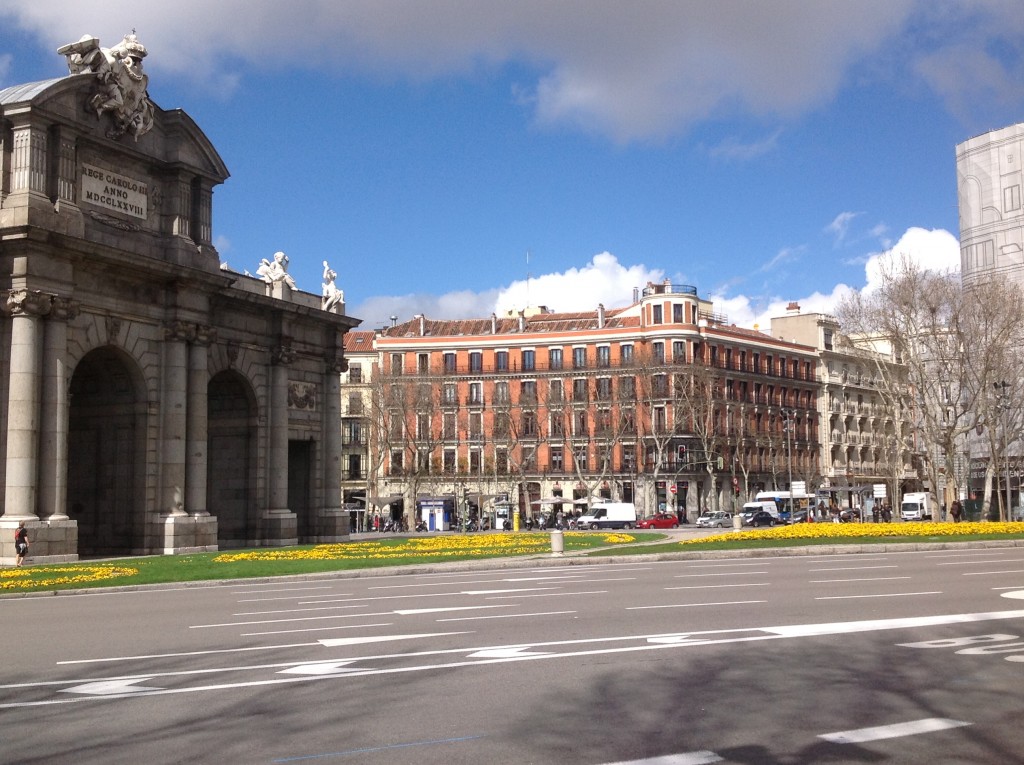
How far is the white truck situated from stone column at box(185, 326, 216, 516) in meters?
54.8

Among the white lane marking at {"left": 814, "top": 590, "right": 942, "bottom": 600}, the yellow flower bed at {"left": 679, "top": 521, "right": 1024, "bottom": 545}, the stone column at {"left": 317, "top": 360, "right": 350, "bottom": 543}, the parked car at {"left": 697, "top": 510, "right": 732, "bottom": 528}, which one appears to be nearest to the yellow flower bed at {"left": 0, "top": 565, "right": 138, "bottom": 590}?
the white lane marking at {"left": 814, "top": 590, "right": 942, "bottom": 600}

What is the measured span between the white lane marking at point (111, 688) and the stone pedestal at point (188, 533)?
27600 millimetres

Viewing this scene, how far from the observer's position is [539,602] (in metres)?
18.2

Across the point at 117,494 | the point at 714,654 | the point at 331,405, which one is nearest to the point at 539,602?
the point at 714,654

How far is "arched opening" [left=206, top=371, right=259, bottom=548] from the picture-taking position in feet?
146

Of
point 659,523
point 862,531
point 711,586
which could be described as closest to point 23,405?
point 711,586

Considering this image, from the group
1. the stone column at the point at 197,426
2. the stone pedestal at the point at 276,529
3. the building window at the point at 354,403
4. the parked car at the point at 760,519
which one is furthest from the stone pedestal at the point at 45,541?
the building window at the point at 354,403

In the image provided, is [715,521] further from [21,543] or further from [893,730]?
[893,730]

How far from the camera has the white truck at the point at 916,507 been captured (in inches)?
3130

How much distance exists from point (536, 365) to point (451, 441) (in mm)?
9453

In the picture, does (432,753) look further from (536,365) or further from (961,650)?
(536,365)

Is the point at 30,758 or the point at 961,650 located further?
the point at 961,650

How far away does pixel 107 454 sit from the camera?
3925cm

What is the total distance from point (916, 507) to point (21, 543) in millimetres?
66559
